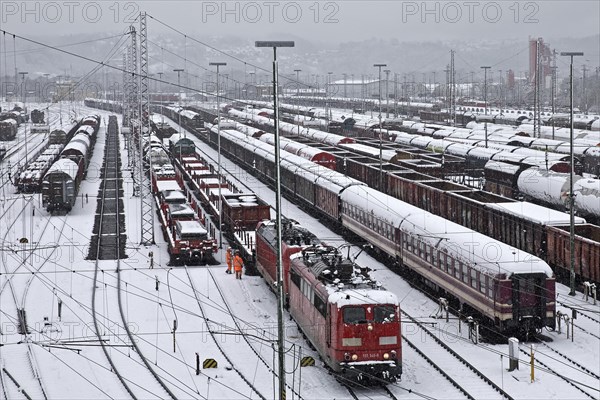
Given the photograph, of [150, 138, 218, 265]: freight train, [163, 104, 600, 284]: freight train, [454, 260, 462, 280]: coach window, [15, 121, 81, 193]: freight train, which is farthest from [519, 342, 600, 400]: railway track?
[15, 121, 81, 193]: freight train

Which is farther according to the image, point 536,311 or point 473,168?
point 473,168

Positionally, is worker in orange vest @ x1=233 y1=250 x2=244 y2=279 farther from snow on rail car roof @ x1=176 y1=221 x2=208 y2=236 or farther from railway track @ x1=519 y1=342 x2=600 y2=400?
railway track @ x1=519 y1=342 x2=600 y2=400

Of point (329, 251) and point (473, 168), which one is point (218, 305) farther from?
point (473, 168)

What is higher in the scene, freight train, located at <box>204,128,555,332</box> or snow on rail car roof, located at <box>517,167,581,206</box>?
snow on rail car roof, located at <box>517,167,581,206</box>

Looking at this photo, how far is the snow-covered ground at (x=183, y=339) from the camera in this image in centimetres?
2045

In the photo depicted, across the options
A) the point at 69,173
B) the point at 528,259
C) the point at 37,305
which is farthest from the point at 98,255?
the point at 528,259

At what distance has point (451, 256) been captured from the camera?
87.9 ft

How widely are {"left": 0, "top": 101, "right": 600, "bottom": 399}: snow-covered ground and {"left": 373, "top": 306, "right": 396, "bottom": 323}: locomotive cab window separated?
1.77m

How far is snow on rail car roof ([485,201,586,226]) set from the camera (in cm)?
3139

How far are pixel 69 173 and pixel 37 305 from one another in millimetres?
23984

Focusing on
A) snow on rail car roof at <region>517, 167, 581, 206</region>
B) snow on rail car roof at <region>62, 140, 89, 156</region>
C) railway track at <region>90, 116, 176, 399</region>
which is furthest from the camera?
snow on rail car roof at <region>62, 140, 89, 156</region>

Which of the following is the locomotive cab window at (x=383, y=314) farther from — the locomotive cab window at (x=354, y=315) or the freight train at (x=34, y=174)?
the freight train at (x=34, y=174)

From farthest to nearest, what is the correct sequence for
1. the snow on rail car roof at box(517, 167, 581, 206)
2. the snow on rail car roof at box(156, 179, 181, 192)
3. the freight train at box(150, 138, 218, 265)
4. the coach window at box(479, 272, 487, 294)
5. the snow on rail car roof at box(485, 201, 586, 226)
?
the snow on rail car roof at box(156, 179, 181, 192), the snow on rail car roof at box(517, 167, 581, 206), the freight train at box(150, 138, 218, 265), the snow on rail car roof at box(485, 201, 586, 226), the coach window at box(479, 272, 487, 294)

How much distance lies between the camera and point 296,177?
51250mm
